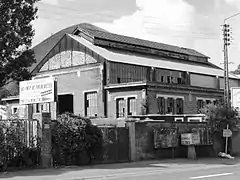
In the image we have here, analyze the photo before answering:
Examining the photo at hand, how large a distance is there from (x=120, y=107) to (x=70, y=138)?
30909 mm

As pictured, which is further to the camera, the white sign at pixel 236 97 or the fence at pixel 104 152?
the white sign at pixel 236 97

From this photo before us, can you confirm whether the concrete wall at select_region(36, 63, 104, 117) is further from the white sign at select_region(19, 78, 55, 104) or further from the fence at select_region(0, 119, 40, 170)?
the fence at select_region(0, 119, 40, 170)

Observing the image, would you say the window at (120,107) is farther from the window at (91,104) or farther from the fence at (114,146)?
Result: the fence at (114,146)

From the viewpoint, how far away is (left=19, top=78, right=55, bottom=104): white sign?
22.3 metres

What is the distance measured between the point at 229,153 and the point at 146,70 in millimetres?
27594

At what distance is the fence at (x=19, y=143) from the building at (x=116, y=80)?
28.5 m

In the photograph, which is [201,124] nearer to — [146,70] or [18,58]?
[18,58]

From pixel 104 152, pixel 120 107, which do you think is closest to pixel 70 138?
pixel 104 152

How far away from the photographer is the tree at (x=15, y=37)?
2888 cm

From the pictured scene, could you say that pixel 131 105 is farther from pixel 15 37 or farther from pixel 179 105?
pixel 15 37

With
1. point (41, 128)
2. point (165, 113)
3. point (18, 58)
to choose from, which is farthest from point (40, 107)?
point (41, 128)

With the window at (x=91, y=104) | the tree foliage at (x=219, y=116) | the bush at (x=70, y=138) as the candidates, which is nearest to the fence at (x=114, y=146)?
the bush at (x=70, y=138)

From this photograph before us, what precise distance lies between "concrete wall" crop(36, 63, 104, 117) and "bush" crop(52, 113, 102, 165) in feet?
104

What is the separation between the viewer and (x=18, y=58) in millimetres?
30375
